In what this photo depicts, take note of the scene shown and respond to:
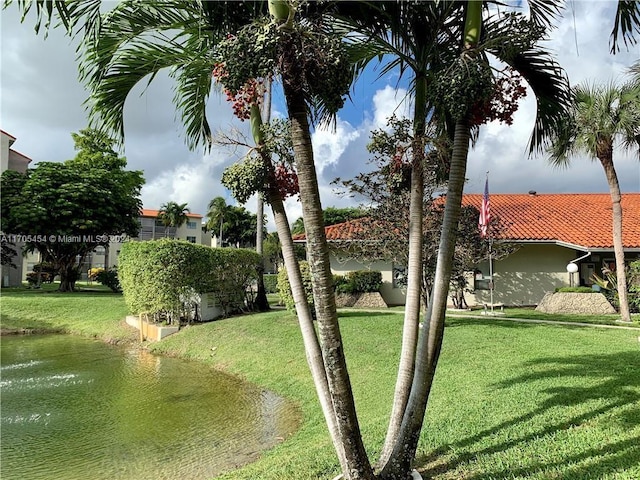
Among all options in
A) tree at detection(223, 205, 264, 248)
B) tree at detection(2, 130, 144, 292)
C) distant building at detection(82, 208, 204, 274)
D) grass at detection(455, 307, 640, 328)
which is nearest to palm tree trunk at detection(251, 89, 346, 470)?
grass at detection(455, 307, 640, 328)

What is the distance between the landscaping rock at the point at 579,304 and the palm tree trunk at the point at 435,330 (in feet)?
52.0

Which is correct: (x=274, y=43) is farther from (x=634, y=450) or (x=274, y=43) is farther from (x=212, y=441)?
(x=212, y=441)

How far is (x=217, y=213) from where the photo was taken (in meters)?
66.4

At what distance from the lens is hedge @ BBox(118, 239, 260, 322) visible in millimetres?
15148

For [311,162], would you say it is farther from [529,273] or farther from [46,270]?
[46,270]

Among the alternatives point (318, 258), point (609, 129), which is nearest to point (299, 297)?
point (318, 258)

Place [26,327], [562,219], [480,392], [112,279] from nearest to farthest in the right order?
[480,392], [26,327], [562,219], [112,279]

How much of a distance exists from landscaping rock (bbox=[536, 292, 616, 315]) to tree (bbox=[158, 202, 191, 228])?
61572mm

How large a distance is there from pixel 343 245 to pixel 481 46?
1174 cm

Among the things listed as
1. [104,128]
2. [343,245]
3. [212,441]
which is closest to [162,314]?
[343,245]

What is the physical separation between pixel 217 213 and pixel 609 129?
58.1 metres

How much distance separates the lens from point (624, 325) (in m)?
13.5

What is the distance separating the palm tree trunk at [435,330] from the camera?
3.70 metres

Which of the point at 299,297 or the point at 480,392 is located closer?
the point at 299,297
